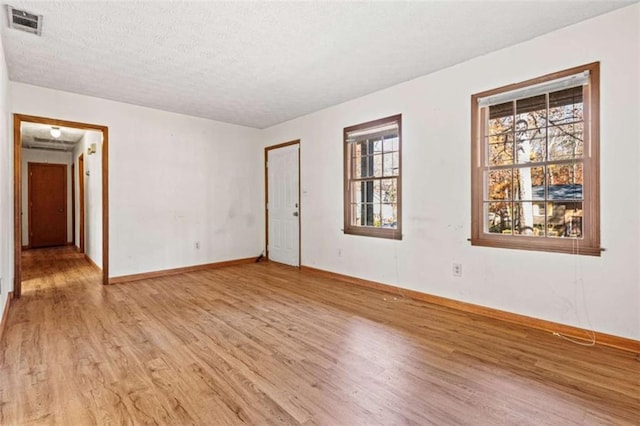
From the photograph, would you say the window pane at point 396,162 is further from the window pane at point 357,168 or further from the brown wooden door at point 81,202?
the brown wooden door at point 81,202

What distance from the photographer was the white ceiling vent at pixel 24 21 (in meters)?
2.45

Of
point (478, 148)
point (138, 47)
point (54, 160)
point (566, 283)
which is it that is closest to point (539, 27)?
point (478, 148)

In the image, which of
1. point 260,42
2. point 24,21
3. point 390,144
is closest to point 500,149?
point 390,144

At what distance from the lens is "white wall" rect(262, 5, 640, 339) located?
246 cm

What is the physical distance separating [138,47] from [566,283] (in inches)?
171

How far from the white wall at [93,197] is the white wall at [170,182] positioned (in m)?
0.77

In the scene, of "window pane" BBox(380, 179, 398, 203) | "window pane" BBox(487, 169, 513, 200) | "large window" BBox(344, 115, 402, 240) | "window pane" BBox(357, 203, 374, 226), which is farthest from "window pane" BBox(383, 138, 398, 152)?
"window pane" BBox(487, 169, 513, 200)

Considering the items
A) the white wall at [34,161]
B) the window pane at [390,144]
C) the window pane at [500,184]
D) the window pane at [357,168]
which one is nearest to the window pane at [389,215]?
the window pane at [357,168]

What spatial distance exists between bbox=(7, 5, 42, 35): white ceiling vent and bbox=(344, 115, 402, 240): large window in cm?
337

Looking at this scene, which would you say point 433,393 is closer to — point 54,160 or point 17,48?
point 17,48

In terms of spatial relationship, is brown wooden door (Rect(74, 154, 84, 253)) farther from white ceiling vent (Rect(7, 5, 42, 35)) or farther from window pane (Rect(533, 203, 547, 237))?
window pane (Rect(533, 203, 547, 237))

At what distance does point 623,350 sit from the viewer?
2.42 meters

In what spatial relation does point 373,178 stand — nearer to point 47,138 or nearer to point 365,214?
point 365,214

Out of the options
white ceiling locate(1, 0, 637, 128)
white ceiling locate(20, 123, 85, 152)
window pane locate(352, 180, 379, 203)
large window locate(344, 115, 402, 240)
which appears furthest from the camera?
white ceiling locate(20, 123, 85, 152)
